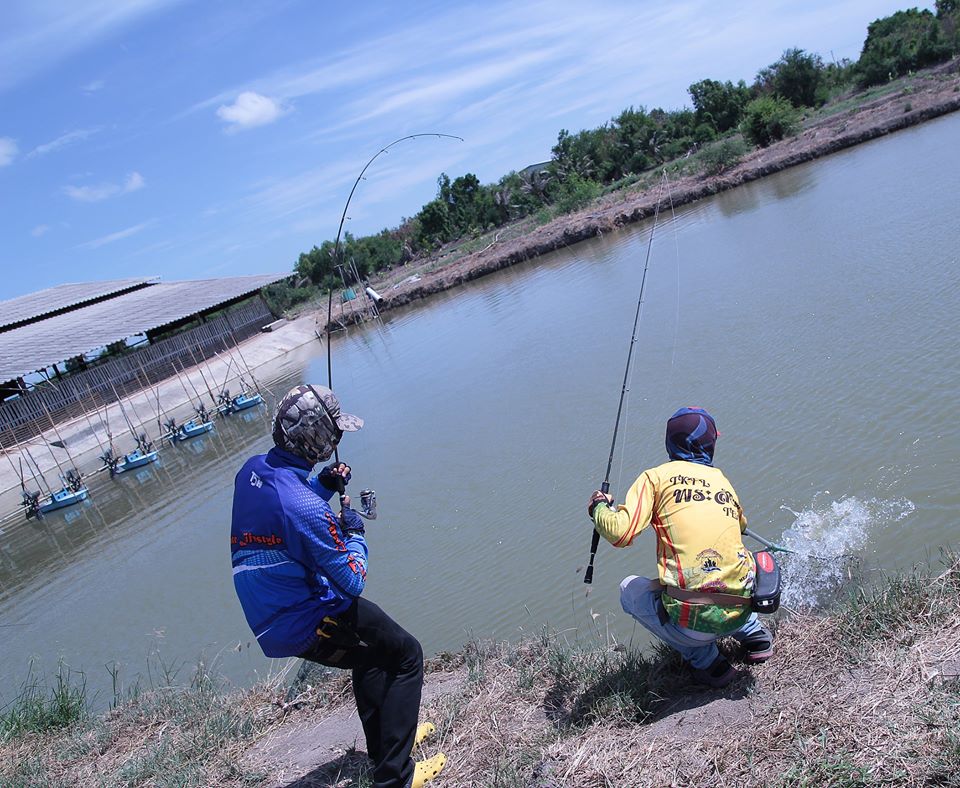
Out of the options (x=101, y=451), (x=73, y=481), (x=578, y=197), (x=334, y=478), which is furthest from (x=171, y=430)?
(x=578, y=197)

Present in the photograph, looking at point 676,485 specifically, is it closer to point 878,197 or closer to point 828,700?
point 828,700

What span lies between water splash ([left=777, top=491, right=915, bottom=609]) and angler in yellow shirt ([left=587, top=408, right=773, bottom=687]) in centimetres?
154

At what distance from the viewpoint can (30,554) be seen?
16.6 meters

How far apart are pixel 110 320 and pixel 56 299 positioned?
912 centimetres

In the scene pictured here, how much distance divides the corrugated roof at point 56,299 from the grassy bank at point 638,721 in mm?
35335

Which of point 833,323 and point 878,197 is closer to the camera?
point 833,323

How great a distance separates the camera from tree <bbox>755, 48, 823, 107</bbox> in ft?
164

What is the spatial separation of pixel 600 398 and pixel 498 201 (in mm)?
50858

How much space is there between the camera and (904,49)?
151ft

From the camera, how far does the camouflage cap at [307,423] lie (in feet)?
10.2

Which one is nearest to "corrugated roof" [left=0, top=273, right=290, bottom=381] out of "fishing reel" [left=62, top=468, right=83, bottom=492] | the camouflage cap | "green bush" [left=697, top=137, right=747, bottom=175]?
"fishing reel" [left=62, top=468, right=83, bottom=492]

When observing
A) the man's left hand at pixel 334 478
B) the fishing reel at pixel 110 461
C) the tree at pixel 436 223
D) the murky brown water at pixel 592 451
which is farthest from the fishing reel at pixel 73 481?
the tree at pixel 436 223

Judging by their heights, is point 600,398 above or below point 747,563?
below

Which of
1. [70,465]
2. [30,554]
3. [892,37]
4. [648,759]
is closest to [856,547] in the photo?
[648,759]
